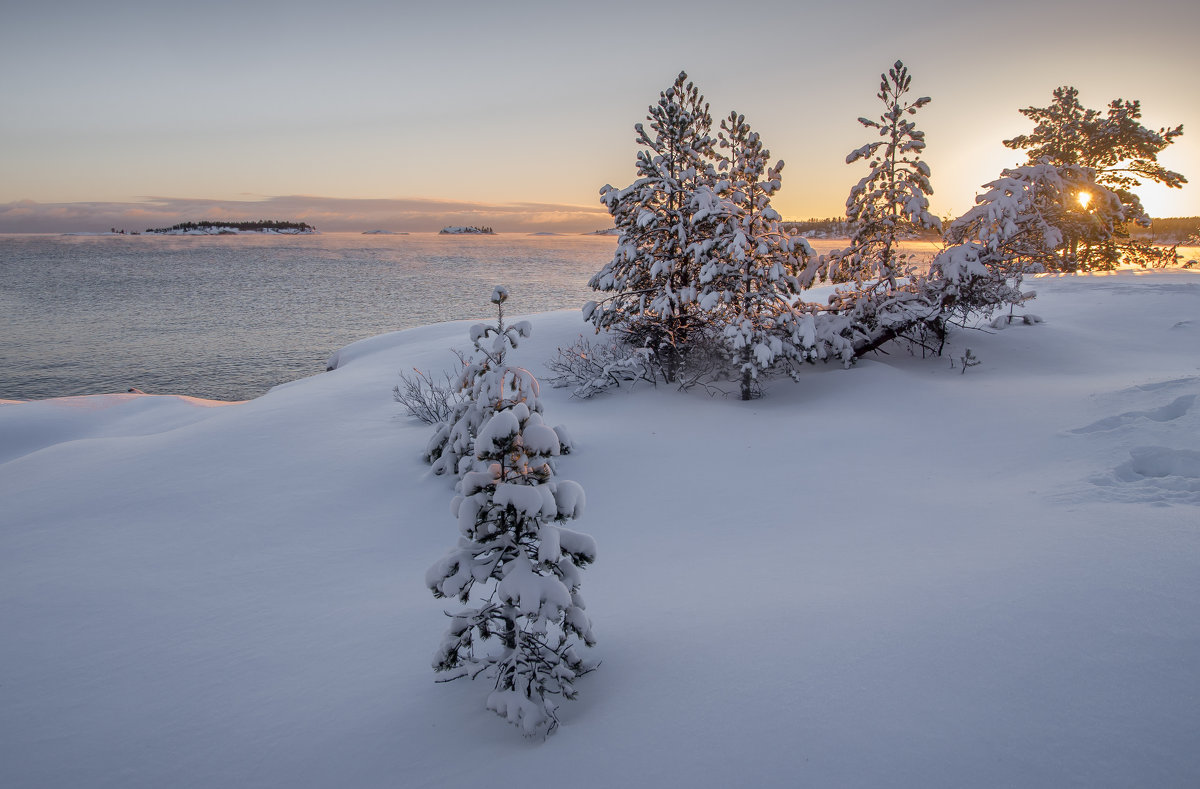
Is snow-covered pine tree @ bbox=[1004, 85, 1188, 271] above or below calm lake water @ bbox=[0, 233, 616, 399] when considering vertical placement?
above

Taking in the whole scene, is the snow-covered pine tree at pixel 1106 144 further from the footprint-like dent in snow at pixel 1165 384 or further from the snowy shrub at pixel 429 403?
the snowy shrub at pixel 429 403

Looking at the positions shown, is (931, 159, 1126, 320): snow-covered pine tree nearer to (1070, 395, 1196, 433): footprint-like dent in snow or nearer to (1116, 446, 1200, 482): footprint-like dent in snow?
(1070, 395, 1196, 433): footprint-like dent in snow

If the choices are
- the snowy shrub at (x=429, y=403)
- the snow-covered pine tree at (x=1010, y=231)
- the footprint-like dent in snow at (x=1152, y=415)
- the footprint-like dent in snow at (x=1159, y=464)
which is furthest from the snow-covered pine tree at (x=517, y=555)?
the snow-covered pine tree at (x=1010, y=231)

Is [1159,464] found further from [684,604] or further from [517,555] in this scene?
[517,555]

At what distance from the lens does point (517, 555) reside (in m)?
3.32

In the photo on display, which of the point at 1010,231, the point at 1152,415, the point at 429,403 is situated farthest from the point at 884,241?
the point at 429,403

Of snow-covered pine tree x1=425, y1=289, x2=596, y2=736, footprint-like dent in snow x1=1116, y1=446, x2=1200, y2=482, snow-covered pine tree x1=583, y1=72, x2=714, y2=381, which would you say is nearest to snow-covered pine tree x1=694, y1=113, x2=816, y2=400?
snow-covered pine tree x1=583, y1=72, x2=714, y2=381

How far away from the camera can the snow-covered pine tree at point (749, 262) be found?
10.1 m

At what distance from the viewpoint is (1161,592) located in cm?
355

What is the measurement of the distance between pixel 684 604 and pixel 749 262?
737cm

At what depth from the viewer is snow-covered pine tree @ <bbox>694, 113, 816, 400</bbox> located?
33.2ft

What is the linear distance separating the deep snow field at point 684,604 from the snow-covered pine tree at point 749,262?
Result: 140 centimetres

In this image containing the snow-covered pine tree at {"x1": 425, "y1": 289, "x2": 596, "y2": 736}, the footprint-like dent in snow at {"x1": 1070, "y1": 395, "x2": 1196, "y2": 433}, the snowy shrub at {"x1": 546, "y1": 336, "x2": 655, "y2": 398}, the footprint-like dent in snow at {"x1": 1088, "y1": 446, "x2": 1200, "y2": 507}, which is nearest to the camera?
the snow-covered pine tree at {"x1": 425, "y1": 289, "x2": 596, "y2": 736}

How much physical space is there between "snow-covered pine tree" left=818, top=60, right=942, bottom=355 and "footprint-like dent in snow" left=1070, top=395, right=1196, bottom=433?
450cm
